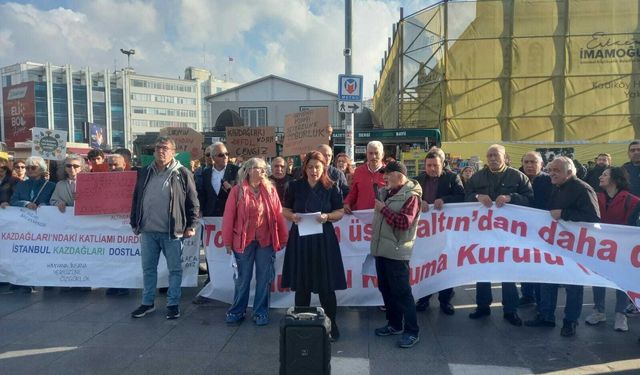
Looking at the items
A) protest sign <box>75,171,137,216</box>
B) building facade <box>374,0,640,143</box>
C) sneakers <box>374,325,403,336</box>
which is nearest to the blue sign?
protest sign <box>75,171,137,216</box>

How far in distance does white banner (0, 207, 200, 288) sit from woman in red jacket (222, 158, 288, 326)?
128 cm

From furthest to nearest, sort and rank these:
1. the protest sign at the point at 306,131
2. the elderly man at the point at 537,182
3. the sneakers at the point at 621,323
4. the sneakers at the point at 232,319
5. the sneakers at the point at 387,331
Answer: the protest sign at the point at 306,131
the elderly man at the point at 537,182
the sneakers at the point at 232,319
the sneakers at the point at 621,323
the sneakers at the point at 387,331

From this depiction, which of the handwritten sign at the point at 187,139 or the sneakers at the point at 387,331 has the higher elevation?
the handwritten sign at the point at 187,139

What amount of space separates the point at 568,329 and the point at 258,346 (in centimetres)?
301

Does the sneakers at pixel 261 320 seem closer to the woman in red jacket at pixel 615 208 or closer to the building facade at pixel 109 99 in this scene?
the woman in red jacket at pixel 615 208

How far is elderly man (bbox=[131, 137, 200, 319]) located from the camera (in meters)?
4.98

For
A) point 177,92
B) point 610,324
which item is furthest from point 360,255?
point 177,92

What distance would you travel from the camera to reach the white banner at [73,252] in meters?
5.95

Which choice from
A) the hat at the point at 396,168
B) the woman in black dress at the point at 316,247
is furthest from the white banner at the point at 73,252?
the hat at the point at 396,168

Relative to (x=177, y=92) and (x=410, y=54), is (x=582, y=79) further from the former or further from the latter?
(x=177, y=92)

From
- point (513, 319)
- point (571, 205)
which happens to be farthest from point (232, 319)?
point (571, 205)

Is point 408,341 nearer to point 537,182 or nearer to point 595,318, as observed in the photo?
point 595,318

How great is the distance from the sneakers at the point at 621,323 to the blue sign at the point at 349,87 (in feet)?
16.6

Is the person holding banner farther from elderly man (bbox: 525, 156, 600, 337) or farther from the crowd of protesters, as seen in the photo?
elderly man (bbox: 525, 156, 600, 337)
